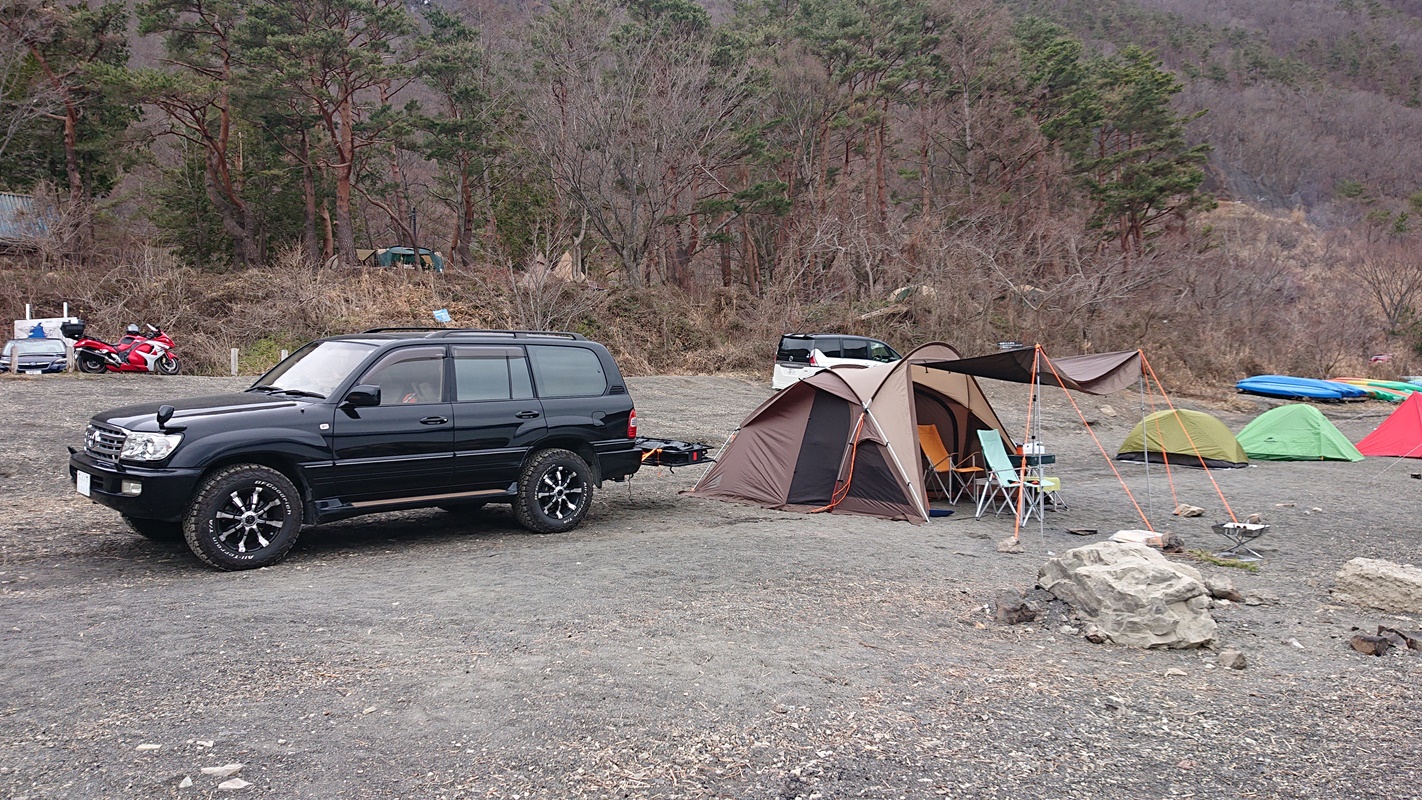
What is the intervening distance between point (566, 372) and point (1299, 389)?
86.0 feet

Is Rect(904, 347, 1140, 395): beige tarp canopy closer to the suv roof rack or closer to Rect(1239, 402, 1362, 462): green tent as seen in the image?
the suv roof rack

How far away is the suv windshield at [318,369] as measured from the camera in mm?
7555

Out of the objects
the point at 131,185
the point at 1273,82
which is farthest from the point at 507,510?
the point at 1273,82

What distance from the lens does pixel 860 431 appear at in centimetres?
1019

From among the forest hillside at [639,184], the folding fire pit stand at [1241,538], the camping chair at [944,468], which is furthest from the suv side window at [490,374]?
the forest hillside at [639,184]

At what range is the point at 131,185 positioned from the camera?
122 ft

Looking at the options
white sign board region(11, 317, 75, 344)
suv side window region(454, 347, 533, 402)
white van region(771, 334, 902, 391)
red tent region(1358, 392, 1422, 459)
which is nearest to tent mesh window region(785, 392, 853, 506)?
suv side window region(454, 347, 533, 402)

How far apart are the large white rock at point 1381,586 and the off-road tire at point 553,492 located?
20.1ft

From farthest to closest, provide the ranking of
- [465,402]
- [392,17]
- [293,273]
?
[392,17], [293,273], [465,402]

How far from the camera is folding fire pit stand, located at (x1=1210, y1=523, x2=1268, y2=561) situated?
842cm

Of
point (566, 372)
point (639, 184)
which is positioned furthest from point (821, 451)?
point (639, 184)

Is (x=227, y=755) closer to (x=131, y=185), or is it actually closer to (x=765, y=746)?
(x=765, y=746)

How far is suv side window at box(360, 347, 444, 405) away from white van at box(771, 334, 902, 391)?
46.5 ft

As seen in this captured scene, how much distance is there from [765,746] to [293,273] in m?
23.8
